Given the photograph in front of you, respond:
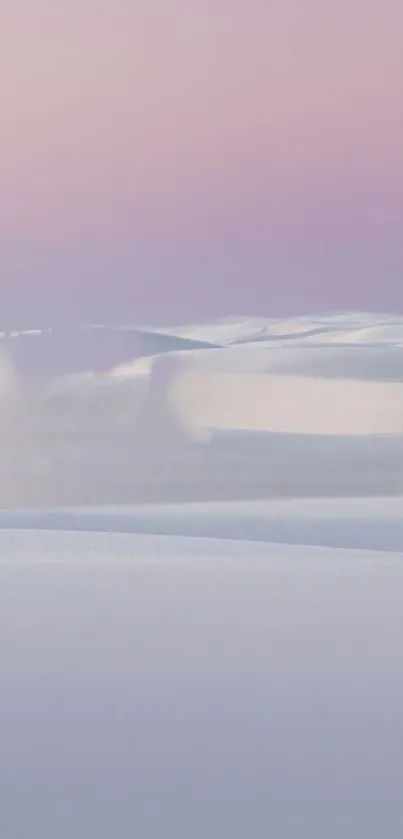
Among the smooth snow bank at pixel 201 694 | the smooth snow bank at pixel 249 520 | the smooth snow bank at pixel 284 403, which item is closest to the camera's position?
the smooth snow bank at pixel 201 694

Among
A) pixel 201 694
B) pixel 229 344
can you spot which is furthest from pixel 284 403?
pixel 201 694

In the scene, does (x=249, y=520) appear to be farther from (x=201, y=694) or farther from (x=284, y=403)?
(x=201, y=694)

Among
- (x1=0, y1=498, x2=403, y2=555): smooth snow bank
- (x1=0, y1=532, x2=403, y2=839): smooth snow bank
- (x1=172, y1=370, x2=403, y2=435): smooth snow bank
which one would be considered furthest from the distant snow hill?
(x1=0, y1=532, x2=403, y2=839): smooth snow bank

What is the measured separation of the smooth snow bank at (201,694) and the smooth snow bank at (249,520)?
9cm

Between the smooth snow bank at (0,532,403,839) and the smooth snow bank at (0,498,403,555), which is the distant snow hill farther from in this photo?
the smooth snow bank at (0,532,403,839)

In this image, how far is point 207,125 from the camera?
2.65m

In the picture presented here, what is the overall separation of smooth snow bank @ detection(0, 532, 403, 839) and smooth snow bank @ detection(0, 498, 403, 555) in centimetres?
9

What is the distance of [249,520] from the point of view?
8.50 feet

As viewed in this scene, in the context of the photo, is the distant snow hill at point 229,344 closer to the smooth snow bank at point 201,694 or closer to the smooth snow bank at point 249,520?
the smooth snow bank at point 249,520

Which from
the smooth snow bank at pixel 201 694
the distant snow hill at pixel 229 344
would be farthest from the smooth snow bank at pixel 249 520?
the distant snow hill at pixel 229 344

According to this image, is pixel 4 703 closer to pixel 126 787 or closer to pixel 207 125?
pixel 126 787

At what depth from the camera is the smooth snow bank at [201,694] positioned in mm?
1312

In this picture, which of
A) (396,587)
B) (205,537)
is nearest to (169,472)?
(205,537)

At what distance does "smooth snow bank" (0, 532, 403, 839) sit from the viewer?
1312 mm
